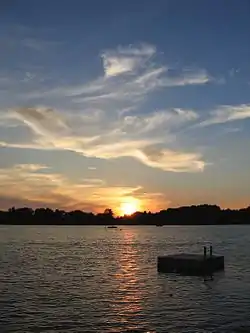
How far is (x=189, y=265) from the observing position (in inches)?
2461

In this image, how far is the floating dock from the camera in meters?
62.0

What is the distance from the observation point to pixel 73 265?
257ft

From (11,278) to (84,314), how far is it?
2601cm

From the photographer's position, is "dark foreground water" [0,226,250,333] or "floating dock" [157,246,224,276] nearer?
"dark foreground water" [0,226,250,333]

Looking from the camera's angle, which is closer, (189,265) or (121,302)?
(121,302)

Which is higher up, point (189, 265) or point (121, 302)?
point (189, 265)

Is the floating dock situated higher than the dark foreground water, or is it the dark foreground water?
the floating dock

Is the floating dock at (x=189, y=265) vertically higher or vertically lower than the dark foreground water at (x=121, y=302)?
higher

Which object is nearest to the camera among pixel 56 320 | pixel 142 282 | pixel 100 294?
pixel 56 320

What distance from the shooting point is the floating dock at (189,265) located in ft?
204

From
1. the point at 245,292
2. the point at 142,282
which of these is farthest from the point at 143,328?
the point at 142,282

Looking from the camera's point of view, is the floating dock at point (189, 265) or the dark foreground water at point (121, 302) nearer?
the dark foreground water at point (121, 302)

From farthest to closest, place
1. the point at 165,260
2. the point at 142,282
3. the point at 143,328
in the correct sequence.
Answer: the point at 165,260 → the point at 142,282 → the point at 143,328

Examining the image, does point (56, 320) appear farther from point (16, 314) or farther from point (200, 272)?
point (200, 272)
